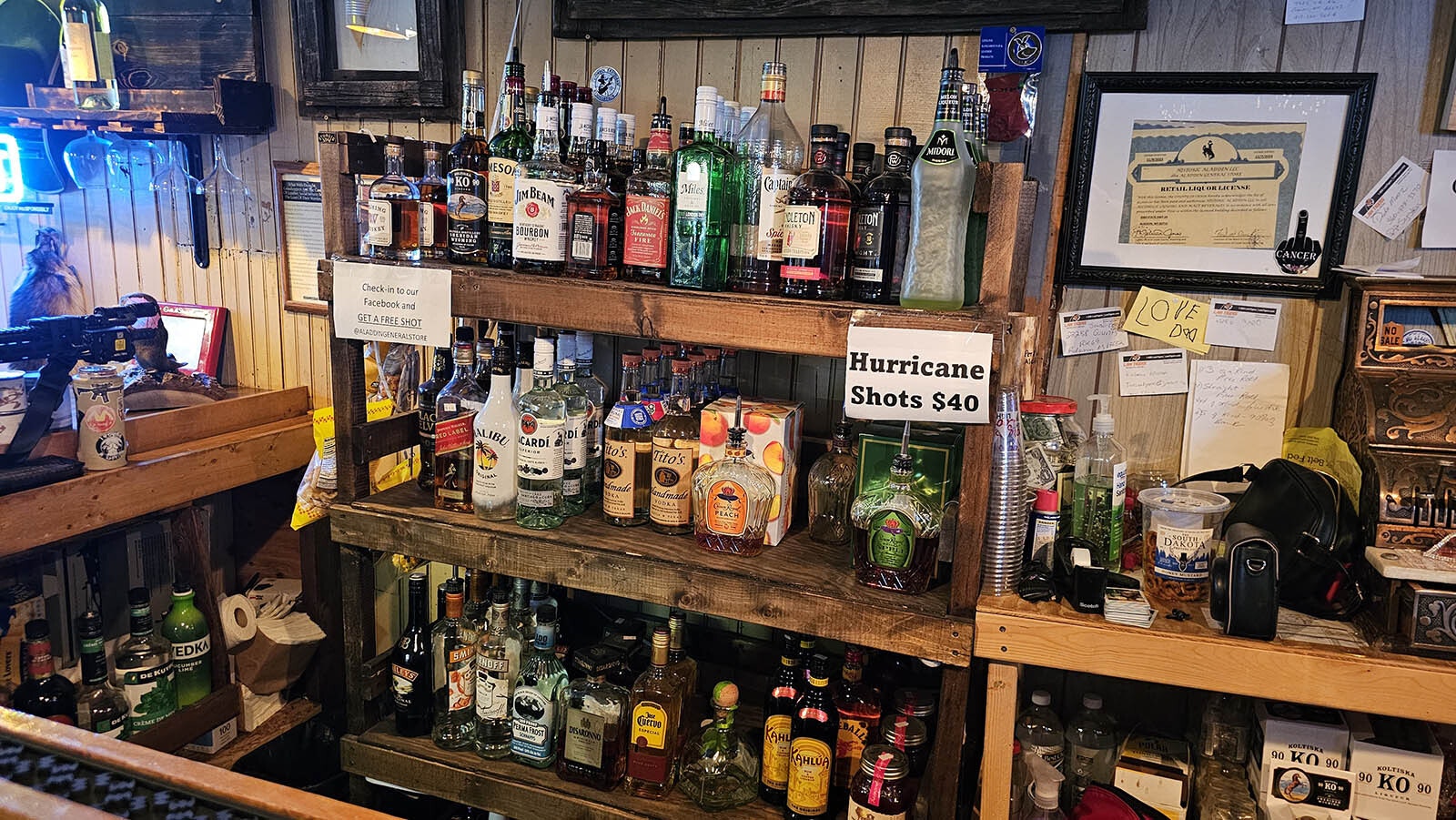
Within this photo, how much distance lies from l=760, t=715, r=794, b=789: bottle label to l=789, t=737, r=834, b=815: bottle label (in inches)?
2.1

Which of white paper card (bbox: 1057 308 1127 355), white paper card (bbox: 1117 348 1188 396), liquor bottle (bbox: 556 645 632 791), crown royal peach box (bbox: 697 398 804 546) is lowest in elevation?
liquor bottle (bbox: 556 645 632 791)

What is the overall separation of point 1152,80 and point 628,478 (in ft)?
3.95

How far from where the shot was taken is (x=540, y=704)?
1.78 m

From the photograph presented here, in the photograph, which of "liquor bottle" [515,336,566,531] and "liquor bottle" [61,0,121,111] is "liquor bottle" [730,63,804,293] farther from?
"liquor bottle" [61,0,121,111]

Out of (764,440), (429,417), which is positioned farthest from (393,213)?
(764,440)

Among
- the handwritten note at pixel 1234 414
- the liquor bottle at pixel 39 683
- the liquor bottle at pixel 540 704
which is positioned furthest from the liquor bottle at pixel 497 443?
the handwritten note at pixel 1234 414

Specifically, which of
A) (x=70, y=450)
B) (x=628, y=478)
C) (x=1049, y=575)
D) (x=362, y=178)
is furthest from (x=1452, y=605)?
(x=70, y=450)

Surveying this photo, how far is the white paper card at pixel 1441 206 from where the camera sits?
162 cm

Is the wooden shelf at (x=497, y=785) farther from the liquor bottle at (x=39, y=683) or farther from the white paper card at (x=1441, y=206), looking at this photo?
the white paper card at (x=1441, y=206)

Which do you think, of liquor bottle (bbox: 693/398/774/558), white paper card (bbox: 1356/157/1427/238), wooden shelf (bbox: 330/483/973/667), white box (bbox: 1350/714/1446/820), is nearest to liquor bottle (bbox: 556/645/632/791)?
wooden shelf (bbox: 330/483/973/667)

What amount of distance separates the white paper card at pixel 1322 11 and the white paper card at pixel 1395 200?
26cm

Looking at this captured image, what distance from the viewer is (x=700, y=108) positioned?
149 centimetres

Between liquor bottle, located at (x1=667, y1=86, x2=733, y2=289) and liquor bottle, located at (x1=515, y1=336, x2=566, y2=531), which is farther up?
liquor bottle, located at (x1=667, y1=86, x2=733, y2=289)

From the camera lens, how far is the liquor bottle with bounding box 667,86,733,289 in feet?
5.03
